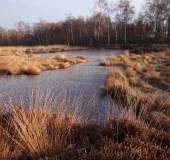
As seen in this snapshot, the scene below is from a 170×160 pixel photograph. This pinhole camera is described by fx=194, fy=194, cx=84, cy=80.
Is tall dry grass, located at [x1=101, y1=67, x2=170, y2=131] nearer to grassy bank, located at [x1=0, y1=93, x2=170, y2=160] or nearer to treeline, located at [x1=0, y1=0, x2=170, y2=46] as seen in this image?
grassy bank, located at [x1=0, y1=93, x2=170, y2=160]

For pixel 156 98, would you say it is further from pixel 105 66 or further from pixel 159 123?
pixel 105 66

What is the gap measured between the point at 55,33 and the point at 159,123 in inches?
1960

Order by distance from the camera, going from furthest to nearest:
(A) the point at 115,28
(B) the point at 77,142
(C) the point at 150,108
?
(A) the point at 115,28 < (C) the point at 150,108 < (B) the point at 77,142

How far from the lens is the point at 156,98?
659 cm

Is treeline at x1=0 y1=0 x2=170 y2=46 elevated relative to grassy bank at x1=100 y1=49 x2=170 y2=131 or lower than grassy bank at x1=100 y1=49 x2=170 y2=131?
elevated

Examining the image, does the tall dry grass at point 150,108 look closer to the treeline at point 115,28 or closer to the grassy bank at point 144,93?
the grassy bank at point 144,93

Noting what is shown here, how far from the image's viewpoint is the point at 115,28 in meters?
39.4

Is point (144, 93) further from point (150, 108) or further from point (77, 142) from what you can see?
point (77, 142)

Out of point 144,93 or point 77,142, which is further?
point 144,93

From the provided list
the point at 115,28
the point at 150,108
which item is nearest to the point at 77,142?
the point at 150,108

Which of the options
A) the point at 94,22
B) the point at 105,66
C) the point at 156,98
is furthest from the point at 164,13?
the point at 156,98

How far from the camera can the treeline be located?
3600cm

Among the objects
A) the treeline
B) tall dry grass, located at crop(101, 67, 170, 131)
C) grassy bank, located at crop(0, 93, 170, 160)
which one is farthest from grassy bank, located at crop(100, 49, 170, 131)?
the treeline

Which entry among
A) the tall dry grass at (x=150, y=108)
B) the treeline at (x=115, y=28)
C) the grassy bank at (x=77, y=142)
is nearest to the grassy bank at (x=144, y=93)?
the tall dry grass at (x=150, y=108)
